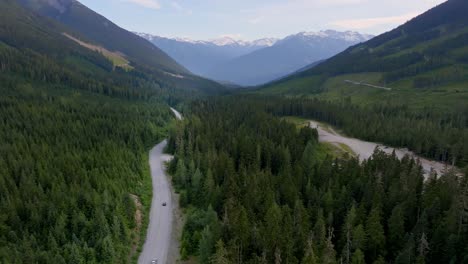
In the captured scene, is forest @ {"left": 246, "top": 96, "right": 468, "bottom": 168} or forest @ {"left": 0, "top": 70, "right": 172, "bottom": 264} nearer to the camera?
forest @ {"left": 0, "top": 70, "right": 172, "bottom": 264}

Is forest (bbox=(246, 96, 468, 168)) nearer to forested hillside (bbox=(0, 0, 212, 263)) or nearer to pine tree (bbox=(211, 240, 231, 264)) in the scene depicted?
pine tree (bbox=(211, 240, 231, 264))

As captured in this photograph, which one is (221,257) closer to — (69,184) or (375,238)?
(375,238)

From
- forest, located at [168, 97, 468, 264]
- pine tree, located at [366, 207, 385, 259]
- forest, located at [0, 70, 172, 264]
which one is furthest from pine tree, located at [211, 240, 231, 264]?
pine tree, located at [366, 207, 385, 259]

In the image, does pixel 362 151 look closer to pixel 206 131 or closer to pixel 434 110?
pixel 206 131

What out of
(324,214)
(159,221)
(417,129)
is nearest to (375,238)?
(324,214)

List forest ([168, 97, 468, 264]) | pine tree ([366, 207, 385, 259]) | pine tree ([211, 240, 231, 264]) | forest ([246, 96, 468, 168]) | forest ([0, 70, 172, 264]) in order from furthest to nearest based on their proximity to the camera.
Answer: forest ([246, 96, 468, 168])
forest ([0, 70, 172, 264])
pine tree ([366, 207, 385, 259])
forest ([168, 97, 468, 264])
pine tree ([211, 240, 231, 264])

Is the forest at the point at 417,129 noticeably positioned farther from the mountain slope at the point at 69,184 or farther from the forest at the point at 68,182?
the forest at the point at 68,182
